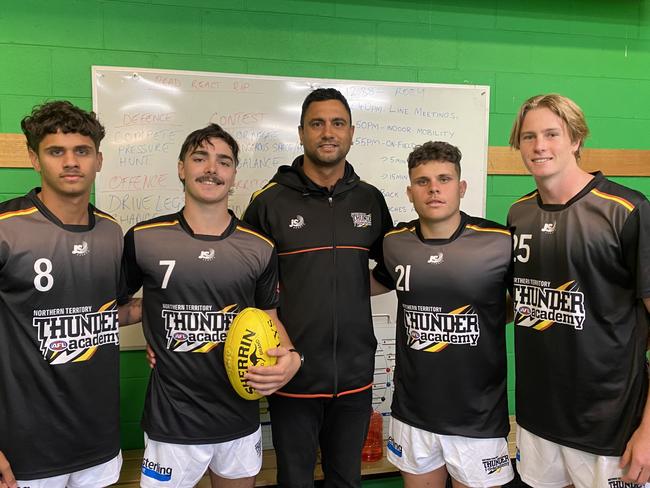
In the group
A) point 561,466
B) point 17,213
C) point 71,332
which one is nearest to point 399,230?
point 561,466

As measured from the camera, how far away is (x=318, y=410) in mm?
1940

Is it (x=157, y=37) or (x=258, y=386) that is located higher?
(x=157, y=37)

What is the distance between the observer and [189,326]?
65.8 inches

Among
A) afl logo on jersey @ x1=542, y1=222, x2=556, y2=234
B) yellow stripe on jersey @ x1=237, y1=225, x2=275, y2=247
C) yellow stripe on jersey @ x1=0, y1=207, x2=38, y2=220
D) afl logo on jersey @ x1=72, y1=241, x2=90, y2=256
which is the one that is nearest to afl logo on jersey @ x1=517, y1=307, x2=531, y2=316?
afl logo on jersey @ x1=542, y1=222, x2=556, y2=234

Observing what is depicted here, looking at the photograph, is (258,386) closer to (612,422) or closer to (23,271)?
(23,271)

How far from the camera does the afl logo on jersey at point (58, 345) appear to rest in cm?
152

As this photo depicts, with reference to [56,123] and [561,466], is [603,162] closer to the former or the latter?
[561,466]

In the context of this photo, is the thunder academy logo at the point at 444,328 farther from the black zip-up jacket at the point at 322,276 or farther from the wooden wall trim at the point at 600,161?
the wooden wall trim at the point at 600,161

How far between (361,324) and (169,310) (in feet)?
2.51

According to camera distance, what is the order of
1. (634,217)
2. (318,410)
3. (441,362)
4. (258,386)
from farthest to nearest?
1. (318,410)
2. (441,362)
3. (258,386)
4. (634,217)

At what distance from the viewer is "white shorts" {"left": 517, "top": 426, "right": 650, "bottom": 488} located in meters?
1.51

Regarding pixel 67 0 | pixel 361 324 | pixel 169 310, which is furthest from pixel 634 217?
pixel 67 0

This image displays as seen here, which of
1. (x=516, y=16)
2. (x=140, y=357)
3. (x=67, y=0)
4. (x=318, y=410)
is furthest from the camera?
(x=516, y=16)

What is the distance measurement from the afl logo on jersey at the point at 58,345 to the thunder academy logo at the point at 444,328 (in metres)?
1.20
